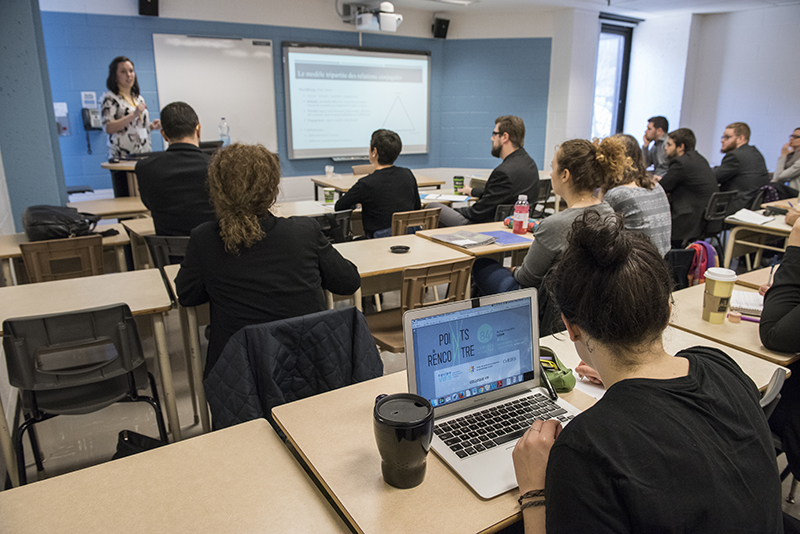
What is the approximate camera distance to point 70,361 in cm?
188

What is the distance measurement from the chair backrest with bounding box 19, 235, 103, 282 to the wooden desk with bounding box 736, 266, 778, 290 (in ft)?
11.3

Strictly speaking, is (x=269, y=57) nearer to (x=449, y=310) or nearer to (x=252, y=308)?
(x=252, y=308)

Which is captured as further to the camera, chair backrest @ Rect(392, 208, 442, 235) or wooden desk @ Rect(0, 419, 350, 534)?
chair backrest @ Rect(392, 208, 442, 235)

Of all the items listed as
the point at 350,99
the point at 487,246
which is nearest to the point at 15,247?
the point at 487,246

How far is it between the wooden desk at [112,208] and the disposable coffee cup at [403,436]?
11.6 feet

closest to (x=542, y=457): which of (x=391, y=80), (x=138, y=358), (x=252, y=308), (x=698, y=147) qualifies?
(x=252, y=308)

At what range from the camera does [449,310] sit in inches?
46.7

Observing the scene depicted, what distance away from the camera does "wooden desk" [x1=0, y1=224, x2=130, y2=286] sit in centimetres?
289

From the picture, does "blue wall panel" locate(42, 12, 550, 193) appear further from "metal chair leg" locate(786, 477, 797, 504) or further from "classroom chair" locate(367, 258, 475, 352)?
"metal chair leg" locate(786, 477, 797, 504)

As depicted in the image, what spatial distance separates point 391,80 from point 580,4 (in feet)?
9.09

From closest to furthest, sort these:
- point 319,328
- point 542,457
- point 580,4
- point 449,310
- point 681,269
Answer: point 542,457
point 449,310
point 319,328
point 681,269
point 580,4

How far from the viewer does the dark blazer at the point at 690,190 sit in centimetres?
486

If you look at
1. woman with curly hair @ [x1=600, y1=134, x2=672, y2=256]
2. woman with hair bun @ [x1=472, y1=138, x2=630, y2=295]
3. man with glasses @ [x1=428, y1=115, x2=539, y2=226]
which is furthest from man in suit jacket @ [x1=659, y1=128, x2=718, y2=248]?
woman with hair bun @ [x1=472, y1=138, x2=630, y2=295]

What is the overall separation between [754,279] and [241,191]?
92.9 inches
